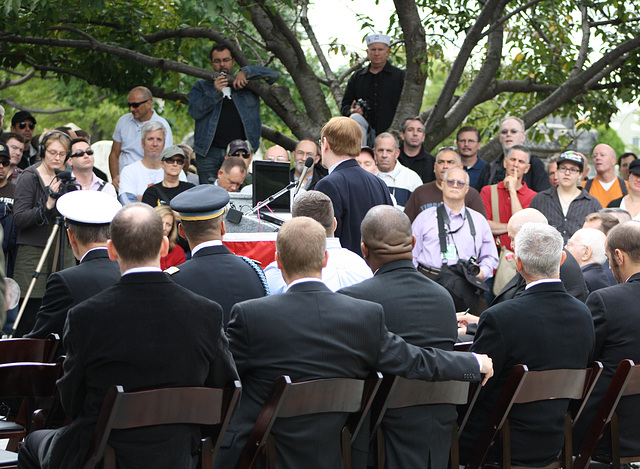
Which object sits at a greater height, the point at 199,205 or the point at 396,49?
the point at 396,49

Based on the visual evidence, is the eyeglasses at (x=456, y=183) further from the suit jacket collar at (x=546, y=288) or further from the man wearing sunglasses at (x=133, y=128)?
the suit jacket collar at (x=546, y=288)

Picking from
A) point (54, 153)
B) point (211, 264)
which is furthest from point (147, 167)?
point (211, 264)

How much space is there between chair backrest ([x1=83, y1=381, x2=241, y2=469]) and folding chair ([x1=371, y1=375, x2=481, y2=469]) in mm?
729

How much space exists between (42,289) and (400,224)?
401 cm

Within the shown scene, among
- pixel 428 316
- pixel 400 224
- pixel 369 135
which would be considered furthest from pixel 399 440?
pixel 369 135

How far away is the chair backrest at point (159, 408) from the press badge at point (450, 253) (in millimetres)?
4291

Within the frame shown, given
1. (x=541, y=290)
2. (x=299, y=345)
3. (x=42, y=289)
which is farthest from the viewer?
(x=42, y=289)

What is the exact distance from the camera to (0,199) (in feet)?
25.8

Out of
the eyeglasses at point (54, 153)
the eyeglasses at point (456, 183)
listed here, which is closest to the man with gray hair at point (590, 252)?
the eyeglasses at point (456, 183)

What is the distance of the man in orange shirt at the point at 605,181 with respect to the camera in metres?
9.43

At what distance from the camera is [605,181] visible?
31.2 feet

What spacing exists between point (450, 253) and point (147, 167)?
3193 millimetres

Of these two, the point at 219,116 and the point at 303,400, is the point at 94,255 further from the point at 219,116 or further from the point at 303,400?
the point at 219,116

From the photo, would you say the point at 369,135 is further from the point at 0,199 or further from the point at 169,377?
the point at 169,377
